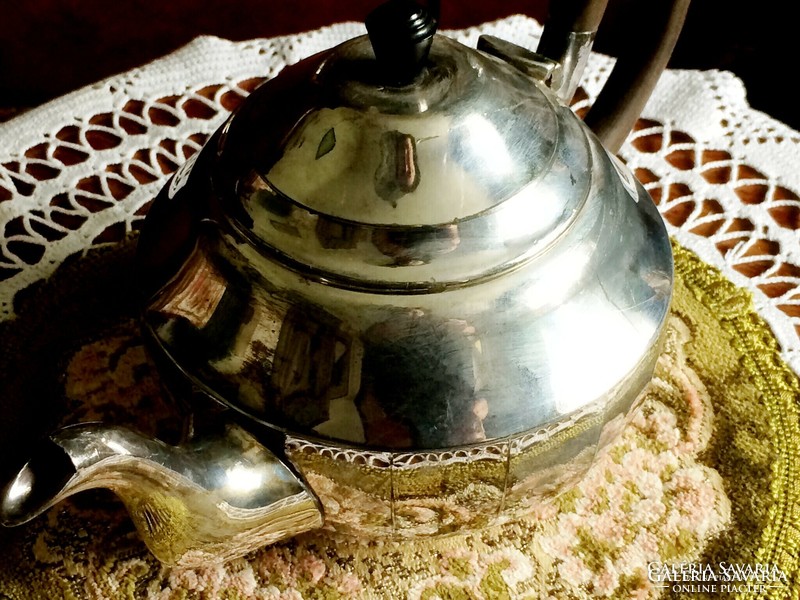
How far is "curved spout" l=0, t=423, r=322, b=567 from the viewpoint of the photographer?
376 millimetres

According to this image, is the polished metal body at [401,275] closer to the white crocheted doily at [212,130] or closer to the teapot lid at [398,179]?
the teapot lid at [398,179]

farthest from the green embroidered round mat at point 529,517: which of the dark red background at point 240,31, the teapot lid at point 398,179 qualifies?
the dark red background at point 240,31

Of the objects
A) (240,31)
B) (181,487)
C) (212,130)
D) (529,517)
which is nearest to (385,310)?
(181,487)

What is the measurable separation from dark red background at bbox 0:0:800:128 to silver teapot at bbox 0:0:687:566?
100 cm

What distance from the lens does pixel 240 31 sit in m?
1.42

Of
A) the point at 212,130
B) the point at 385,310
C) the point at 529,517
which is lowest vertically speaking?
the point at 529,517

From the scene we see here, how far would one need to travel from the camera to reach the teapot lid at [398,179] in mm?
428

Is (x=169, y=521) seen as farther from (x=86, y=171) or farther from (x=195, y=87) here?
(x=195, y=87)

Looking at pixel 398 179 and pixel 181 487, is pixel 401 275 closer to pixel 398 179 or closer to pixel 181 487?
pixel 398 179

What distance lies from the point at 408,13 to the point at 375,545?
384 millimetres

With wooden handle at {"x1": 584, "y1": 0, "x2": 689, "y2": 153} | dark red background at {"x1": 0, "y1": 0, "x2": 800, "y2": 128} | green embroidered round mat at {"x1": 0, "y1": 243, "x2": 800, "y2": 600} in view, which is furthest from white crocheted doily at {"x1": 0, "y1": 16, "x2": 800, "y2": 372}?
dark red background at {"x1": 0, "y1": 0, "x2": 800, "y2": 128}

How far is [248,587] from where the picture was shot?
57cm

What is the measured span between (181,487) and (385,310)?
0.15 metres

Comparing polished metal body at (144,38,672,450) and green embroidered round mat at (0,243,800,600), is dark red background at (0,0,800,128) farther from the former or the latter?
polished metal body at (144,38,672,450)
